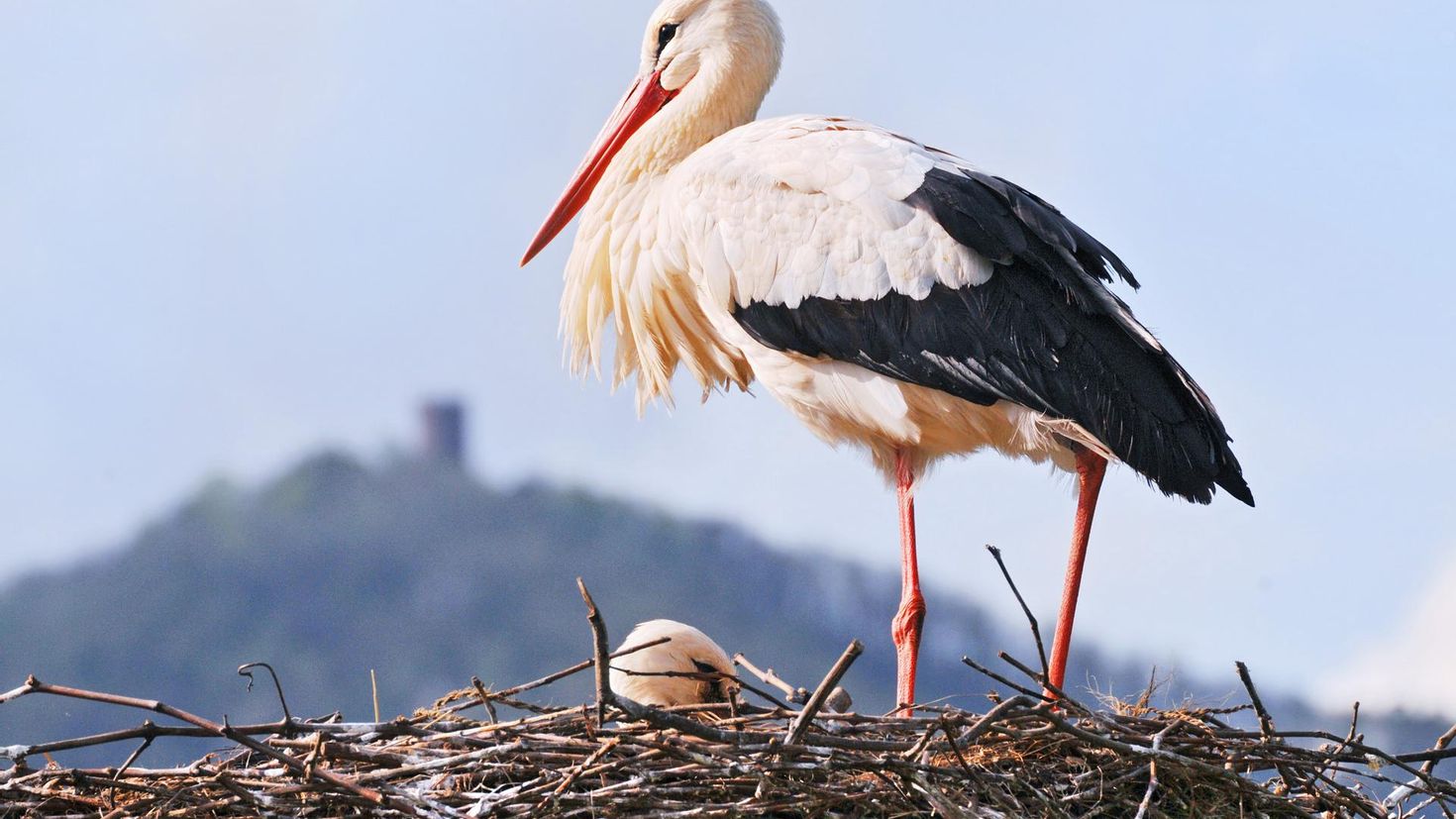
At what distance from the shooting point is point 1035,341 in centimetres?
373

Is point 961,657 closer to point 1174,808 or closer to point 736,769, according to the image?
point 736,769

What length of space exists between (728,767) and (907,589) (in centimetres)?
135

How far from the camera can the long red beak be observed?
15.2ft

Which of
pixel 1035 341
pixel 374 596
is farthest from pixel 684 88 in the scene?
pixel 374 596

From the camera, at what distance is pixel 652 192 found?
14.0 feet

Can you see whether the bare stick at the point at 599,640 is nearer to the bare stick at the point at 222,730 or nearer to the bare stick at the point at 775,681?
the bare stick at the point at 222,730

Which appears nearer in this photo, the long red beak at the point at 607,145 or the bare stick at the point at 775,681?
the bare stick at the point at 775,681

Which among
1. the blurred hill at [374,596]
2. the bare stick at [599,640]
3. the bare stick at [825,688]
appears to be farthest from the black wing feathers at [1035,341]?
the blurred hill at [374,596]

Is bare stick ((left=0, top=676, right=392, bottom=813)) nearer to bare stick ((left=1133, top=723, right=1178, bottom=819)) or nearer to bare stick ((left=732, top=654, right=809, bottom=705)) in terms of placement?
bare stick ((left=732, top=654, right=809, bottom=705))

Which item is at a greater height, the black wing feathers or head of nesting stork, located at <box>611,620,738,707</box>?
the black wing feathers

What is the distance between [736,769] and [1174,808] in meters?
0.82

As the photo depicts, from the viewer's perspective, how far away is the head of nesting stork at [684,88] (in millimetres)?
4375

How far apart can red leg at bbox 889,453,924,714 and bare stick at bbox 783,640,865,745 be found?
127 cm

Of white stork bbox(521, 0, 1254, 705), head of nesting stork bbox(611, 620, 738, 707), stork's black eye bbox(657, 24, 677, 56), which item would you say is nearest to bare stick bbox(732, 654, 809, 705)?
head of nesting stork bbox(611, 620, 738, 707)
